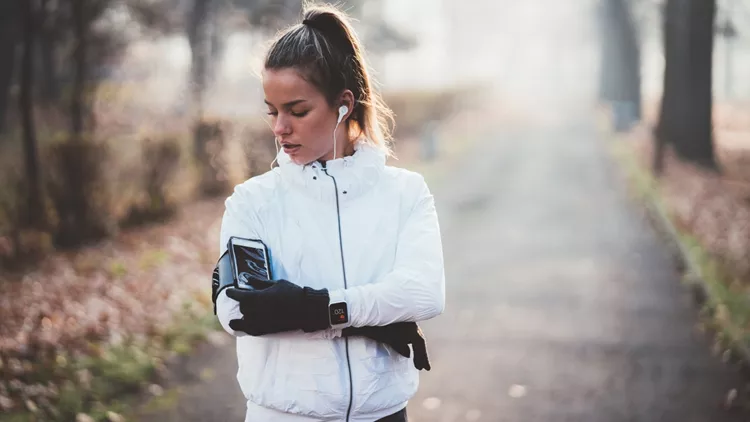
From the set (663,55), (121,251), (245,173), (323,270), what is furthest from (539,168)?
(323,270)

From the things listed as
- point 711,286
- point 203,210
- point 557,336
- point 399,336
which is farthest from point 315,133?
point 203,210

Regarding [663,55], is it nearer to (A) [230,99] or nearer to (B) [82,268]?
(B) [82,268]

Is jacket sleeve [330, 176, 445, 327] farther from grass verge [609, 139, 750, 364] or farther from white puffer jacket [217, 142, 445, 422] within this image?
grass verge [609, 139, 750, 364]

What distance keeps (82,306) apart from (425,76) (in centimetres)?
7376

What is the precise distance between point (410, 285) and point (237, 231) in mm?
501

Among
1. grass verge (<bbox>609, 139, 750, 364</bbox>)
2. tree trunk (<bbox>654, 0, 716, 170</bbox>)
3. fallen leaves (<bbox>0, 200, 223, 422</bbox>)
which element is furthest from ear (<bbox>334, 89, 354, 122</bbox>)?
tree trunk (<bbox>654, 0, 716, 170</bbox>)

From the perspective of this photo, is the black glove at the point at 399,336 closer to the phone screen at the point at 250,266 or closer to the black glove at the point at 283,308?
the black glove at the point at 283,308

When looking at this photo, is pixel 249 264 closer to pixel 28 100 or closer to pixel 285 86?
pixel 285 86

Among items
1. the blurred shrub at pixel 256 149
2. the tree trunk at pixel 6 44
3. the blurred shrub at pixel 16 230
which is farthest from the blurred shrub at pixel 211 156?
the tree trunk at pixel 6 44

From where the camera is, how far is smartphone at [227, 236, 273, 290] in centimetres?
217

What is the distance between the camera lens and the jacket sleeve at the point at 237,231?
2238mm

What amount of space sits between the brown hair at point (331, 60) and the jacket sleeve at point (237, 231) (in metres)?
0.38

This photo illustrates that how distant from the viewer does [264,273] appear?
7.25 ft

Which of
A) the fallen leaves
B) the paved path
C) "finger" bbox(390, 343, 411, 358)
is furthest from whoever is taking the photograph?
the fallen leaves
